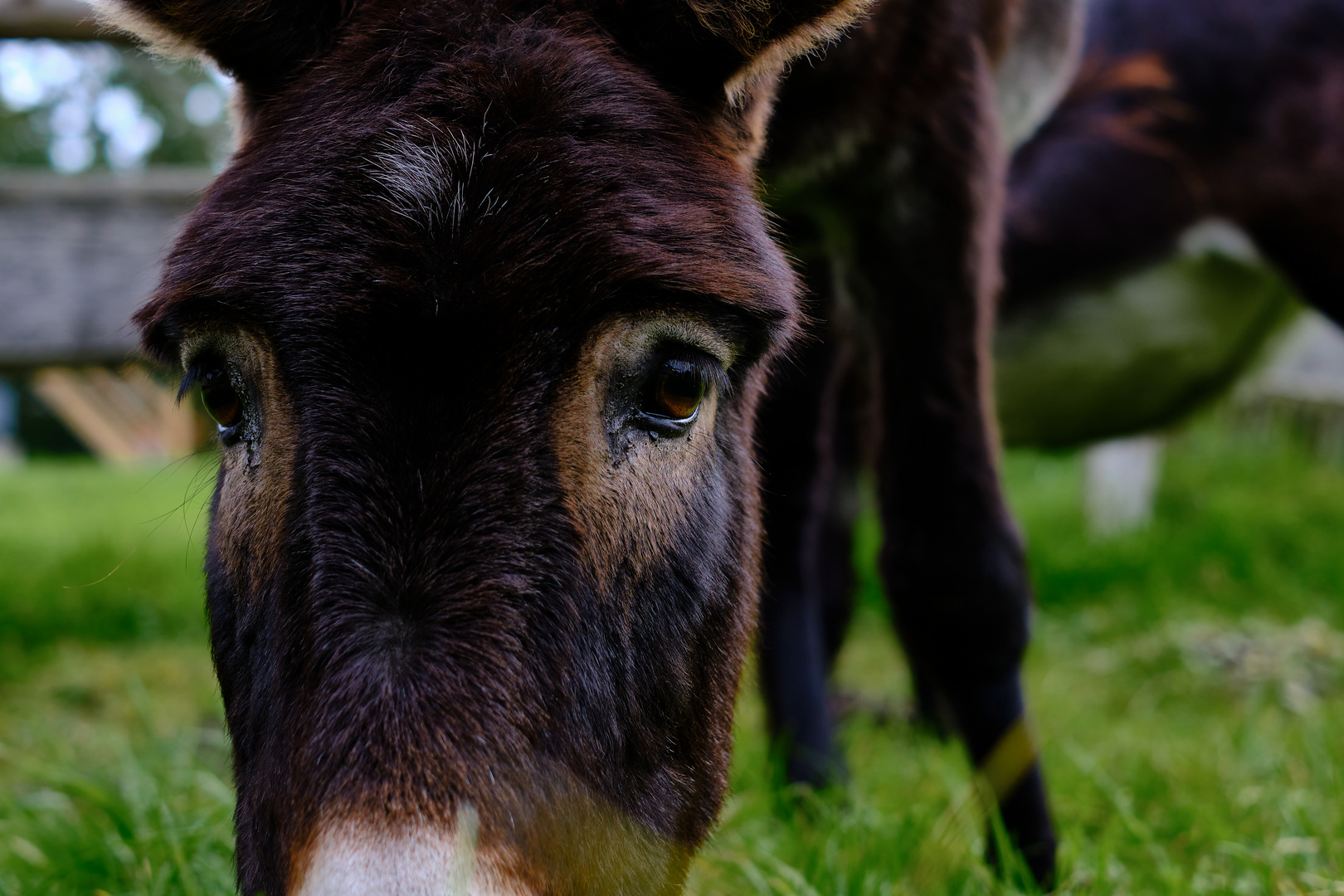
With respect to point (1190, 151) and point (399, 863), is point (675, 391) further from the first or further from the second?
point (1190, 151)

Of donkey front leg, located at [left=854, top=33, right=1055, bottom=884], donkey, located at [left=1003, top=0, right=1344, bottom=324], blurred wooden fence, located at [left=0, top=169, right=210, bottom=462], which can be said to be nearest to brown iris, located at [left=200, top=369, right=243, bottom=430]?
donkey front leg, located at [left=854, top=33, right=1055, bottom=884]

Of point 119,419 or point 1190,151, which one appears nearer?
point 1190,151

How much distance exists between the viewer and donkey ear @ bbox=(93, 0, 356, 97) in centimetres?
146

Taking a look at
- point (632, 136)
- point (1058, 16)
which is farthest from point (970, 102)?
point (632, 136)

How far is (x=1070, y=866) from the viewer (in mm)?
2207

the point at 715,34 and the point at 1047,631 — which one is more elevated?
the point at 715,34

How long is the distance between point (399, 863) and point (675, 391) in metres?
0.68

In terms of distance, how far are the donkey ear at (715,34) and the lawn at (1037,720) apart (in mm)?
993

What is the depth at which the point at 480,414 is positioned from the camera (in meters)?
1.20

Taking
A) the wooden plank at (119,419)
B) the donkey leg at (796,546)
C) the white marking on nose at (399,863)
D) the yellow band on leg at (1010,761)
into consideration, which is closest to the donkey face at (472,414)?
the white marking on nose at (399,863)

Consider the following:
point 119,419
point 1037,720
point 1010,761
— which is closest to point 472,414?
point 1010,761

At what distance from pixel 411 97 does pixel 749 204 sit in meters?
0.49

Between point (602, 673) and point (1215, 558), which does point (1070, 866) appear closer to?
point (602, 673)

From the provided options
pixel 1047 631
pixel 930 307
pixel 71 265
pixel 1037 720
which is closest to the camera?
pixel 930 307
